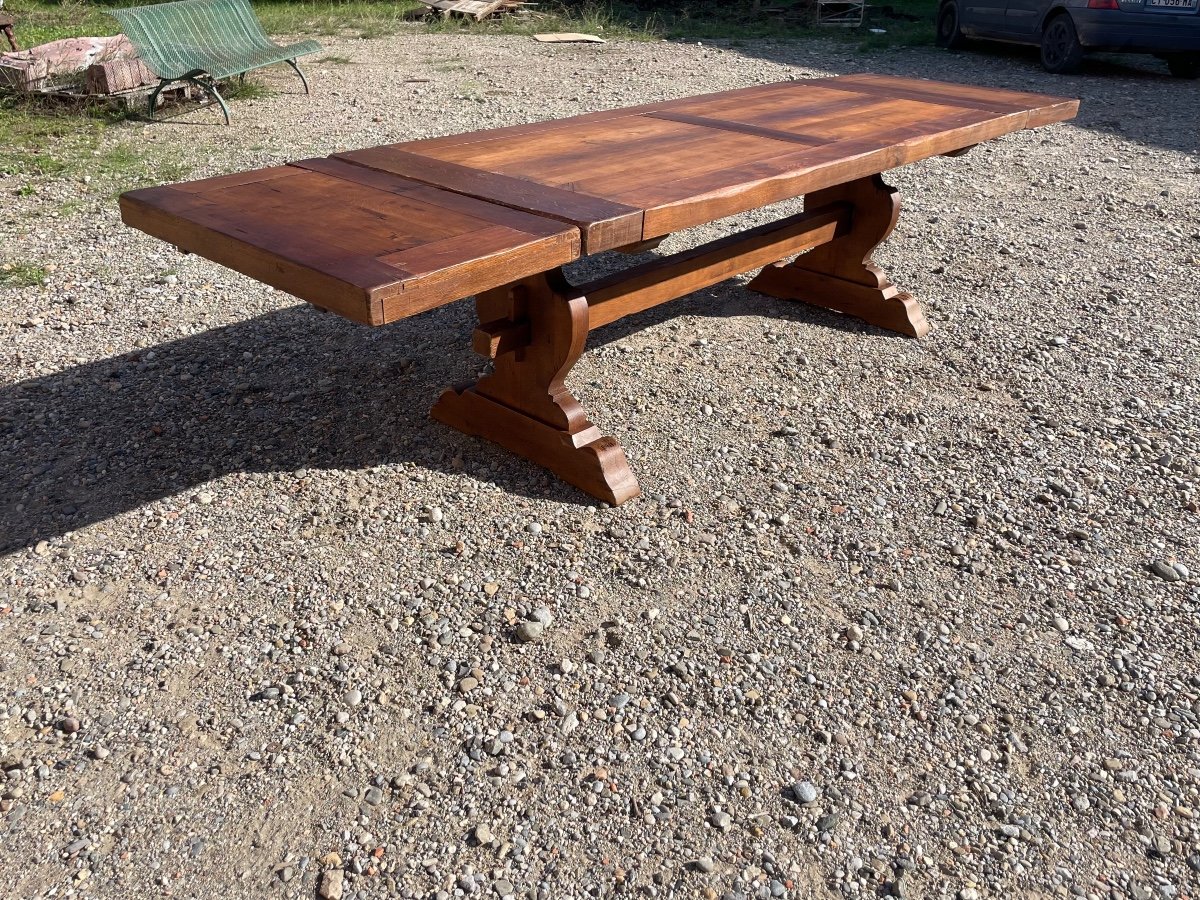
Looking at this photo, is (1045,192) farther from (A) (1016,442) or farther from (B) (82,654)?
(B) (82,654)

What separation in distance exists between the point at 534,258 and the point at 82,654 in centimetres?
137

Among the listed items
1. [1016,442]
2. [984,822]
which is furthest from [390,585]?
[1016,442]

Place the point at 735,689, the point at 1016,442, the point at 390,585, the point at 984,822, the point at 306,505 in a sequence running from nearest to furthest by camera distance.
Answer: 1. the point at 984,822
2. the point at 735,689
3. the point at 390,585
4. the point at 306,505
5. the point at 1016,442

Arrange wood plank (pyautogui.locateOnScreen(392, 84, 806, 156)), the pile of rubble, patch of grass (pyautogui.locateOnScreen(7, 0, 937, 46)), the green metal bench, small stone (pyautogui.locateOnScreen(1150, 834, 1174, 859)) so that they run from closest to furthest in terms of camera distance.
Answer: small stone (pyautogui.locateOnScreen(1150, 834, 1174, 859)) < wood plank (pyautogui.locateOnScreen(392, 84, 806, 156)) < the green metal bench < the pile of rubble < patch of grass (pyautogui.locateOnScreen(7, 0, 937, 46))

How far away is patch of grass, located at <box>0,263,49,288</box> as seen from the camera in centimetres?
459

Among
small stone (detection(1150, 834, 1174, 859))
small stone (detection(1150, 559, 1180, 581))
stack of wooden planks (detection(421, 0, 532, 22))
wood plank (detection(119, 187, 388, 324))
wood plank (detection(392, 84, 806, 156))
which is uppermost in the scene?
wood plank (detection(392, 84, 806, 156))

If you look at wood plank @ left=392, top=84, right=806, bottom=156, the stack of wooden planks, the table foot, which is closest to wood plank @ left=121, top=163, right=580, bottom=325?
wood plank @ left=392, top=84, right=806, bottom=156

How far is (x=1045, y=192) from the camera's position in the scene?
6.23 meters

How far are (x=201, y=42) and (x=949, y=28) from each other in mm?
7266

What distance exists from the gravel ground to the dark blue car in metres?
5.26

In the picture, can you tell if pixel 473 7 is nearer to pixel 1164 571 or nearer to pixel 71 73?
pixel 71 73

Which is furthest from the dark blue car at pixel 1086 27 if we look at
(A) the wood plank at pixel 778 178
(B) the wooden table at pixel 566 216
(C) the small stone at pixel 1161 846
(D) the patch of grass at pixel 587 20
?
(C) the small stone at pixel 1161 846

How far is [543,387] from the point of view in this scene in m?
3.17

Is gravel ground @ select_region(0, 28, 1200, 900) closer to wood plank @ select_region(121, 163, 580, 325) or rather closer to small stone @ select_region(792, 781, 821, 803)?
small stone @ select_region(792, 781, 821, 803)
